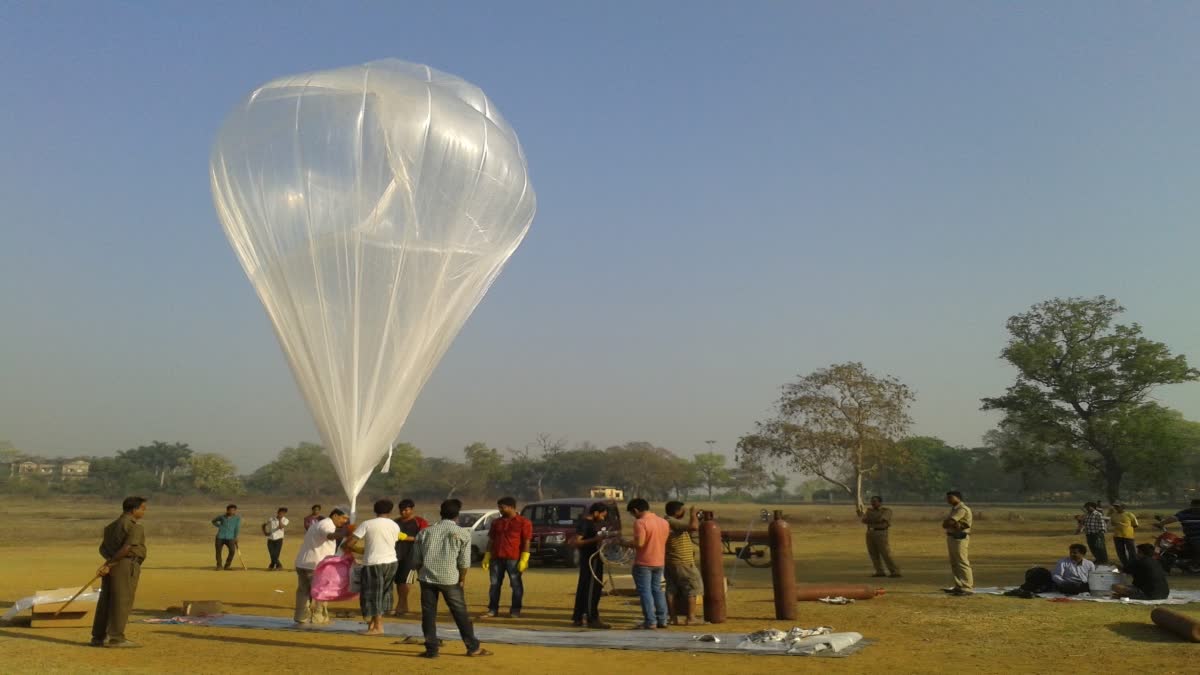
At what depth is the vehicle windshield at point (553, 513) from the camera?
20594 millimetres

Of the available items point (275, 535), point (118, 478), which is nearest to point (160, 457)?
point (118, 478)

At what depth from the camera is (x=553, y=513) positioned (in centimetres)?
2080

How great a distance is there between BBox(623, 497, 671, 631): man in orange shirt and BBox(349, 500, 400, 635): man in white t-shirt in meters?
2.70

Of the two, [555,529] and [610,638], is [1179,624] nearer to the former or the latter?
[610,638]

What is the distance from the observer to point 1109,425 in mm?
38625

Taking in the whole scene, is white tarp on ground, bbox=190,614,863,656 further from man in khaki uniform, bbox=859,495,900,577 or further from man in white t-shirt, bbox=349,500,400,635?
man in khaki uniform, bbox=859,495,900,577

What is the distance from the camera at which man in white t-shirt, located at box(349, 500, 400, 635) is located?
32.1ft

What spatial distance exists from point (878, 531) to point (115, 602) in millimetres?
11959

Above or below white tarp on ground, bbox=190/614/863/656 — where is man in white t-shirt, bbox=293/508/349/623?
above

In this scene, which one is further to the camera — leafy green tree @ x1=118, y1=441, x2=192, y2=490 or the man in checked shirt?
leafy green tree @ x1=118, y1=441, x2=192, y2=490

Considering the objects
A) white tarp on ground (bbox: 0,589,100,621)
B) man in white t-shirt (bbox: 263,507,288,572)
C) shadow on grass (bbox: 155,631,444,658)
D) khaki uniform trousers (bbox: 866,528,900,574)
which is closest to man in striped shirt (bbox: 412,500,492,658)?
shadow on grass (bbox: 155,631,444,658)

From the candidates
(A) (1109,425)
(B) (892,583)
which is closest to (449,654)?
(B) (892,583)

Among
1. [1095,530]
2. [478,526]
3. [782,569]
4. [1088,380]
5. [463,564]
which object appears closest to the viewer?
[463,564]

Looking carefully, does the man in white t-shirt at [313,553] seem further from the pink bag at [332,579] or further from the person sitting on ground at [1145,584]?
the person sitting on ground at [1145,584]
